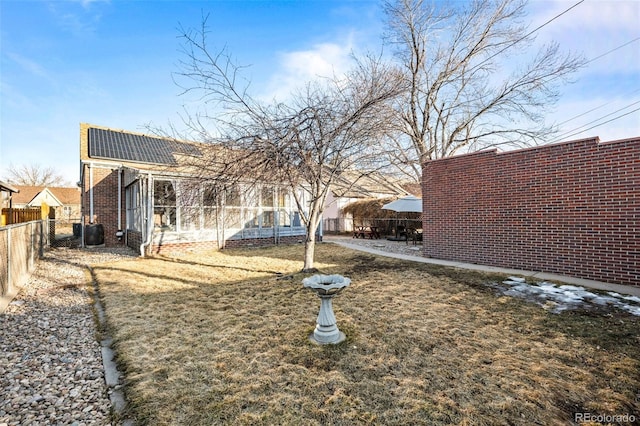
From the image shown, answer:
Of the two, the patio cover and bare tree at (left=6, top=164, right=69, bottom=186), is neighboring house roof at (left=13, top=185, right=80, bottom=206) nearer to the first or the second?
bare tree at (left=6, top=164, right=69, bottom=186)

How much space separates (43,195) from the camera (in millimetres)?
33281

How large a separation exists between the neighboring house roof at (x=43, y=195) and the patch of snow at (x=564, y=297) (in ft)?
151

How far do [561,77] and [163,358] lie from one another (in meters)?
18.0

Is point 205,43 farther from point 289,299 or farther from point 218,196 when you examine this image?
point 289,299

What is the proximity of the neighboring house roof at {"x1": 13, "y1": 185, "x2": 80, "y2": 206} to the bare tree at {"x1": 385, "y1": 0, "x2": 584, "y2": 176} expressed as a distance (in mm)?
42125

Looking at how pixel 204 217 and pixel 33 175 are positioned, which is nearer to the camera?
pixel 204 217

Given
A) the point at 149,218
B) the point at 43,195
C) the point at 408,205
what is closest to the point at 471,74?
the point at 408,205

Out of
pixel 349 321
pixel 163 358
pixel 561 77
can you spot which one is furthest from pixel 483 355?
pixel 561 77

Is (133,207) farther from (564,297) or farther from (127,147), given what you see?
(564,297)

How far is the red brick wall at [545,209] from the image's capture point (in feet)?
18.4

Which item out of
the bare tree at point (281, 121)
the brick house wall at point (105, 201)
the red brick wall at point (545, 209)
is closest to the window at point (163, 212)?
the brick house wall at point (105, 201)

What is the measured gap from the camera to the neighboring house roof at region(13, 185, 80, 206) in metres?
33.5

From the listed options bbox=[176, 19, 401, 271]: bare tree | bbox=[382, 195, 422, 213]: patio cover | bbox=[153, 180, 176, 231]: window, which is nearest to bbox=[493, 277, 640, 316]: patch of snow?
bbox=[176, 19, 401, 271]: bare tree

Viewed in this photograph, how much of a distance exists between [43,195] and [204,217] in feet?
118
